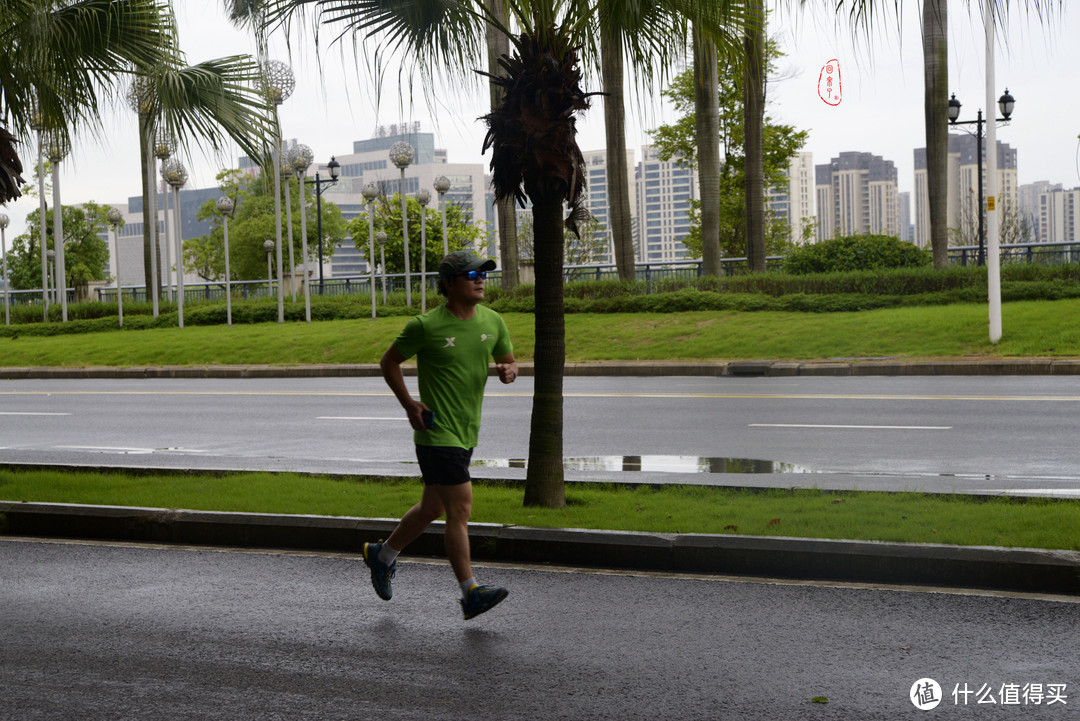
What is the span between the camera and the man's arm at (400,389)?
516 cm

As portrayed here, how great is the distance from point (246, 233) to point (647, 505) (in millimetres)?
76163

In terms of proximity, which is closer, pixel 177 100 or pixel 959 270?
pixel 177 100

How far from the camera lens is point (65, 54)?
9805 millimetres

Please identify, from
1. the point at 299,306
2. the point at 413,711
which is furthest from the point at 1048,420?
the point at 299,306

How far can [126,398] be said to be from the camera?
60.2 feet

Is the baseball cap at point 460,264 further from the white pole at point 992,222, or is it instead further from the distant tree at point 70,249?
the distant tree at point 70,249

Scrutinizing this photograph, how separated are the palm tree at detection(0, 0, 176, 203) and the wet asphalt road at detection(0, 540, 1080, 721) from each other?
530cm

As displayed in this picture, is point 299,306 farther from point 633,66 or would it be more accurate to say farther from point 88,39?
point 633,66

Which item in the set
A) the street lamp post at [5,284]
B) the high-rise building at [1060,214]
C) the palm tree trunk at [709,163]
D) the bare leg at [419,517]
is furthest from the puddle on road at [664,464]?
the high-rise building at [1060,214]

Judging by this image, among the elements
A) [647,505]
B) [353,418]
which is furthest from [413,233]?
[647,505]

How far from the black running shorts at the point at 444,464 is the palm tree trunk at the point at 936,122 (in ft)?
69.0

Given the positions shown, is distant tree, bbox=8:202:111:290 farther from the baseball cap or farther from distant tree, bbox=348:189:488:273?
the baseball cap

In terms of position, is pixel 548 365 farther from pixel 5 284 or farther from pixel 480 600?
pixel 5 284

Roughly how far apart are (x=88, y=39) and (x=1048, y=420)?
10.5m
